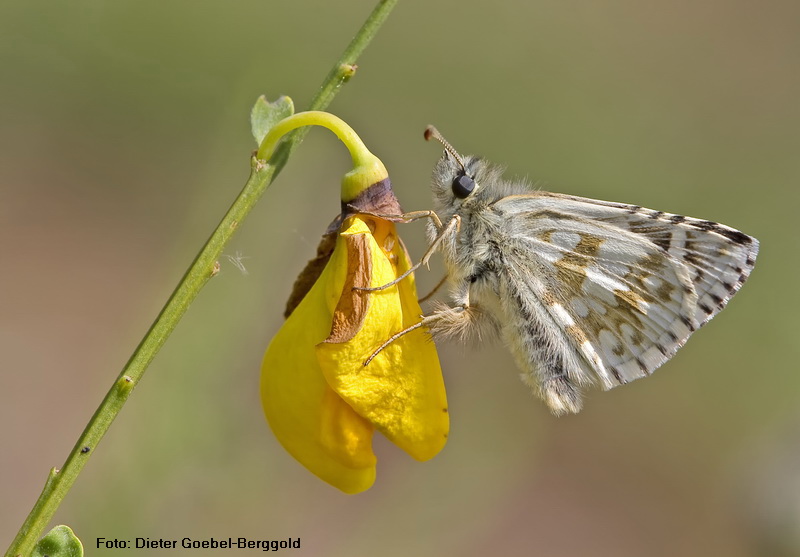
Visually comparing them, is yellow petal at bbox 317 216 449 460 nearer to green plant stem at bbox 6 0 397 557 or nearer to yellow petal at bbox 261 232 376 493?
yellow petal at bbox 261 232 376 493

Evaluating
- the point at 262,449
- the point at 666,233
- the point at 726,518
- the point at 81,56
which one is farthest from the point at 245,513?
the point at 81,56

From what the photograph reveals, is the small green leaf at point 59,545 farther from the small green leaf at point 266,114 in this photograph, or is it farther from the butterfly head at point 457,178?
the butterfly head at point 457,178

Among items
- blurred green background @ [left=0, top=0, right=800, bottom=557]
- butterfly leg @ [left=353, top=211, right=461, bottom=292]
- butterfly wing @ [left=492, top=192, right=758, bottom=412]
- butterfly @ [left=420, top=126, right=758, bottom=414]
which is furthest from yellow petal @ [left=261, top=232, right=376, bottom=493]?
blurred green background @ [left=0, top=0, right=800, bottom=557]

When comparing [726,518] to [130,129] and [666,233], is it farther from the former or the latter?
[130,129]

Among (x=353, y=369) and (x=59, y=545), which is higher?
(x=353, y=369)

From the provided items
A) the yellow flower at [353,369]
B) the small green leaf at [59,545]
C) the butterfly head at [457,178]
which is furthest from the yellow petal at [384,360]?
the small green leaf at [59,545]

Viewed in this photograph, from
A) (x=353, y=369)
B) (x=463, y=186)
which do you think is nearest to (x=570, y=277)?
(x=463, y=186)

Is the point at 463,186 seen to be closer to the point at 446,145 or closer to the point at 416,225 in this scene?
the point at 446,145

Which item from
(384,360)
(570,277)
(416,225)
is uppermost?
(416,225)
